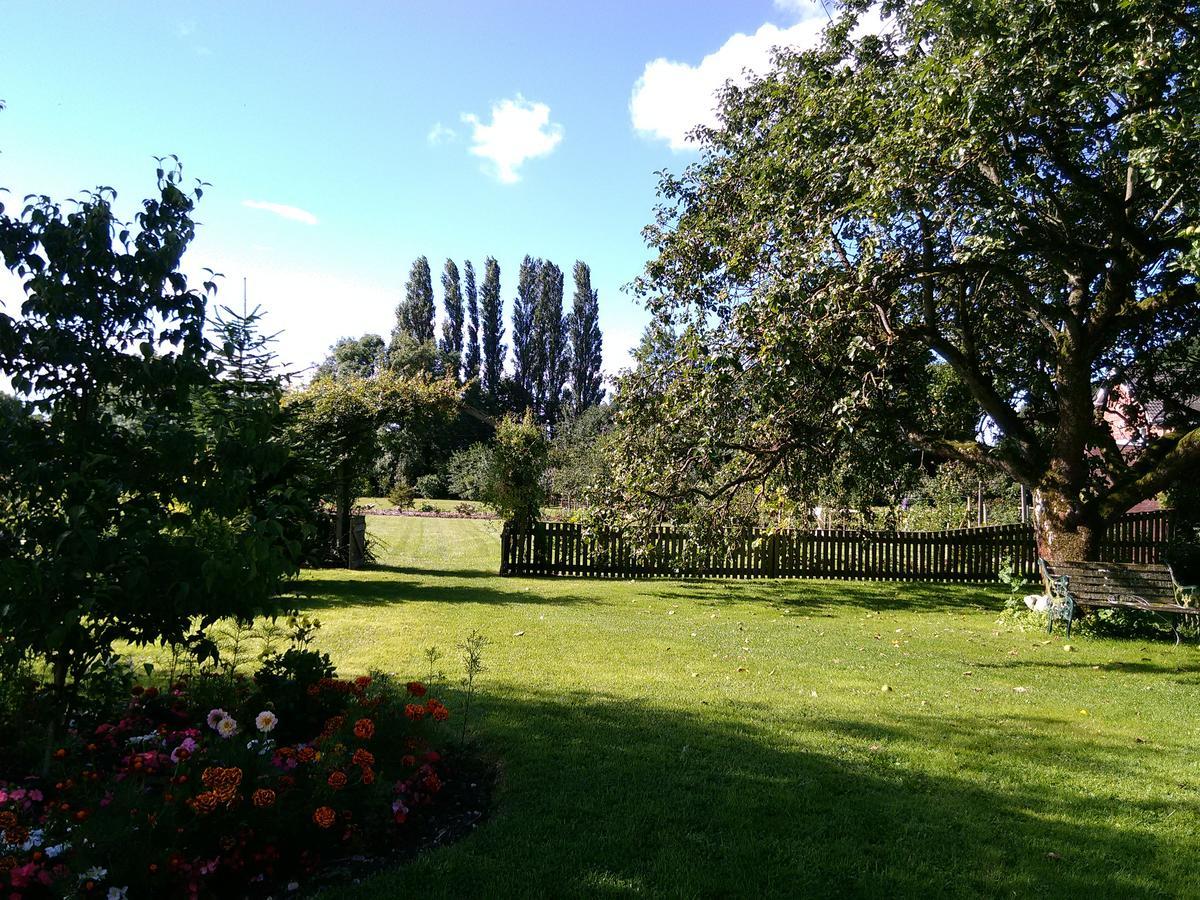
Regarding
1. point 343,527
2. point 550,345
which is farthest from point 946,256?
point 550,345

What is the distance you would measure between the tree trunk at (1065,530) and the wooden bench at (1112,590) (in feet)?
1.60

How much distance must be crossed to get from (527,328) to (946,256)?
197 ft

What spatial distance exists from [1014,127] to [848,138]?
79.4 inches

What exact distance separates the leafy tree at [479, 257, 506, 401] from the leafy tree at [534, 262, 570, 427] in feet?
10.8

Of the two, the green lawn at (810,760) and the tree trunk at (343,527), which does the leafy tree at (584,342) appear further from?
the green lawn at (810,760)

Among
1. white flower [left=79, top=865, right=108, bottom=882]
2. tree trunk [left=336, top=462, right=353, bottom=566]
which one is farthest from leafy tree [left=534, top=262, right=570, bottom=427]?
white flower [left=79, top=865, right=108, bottom=882]

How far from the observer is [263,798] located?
293cm

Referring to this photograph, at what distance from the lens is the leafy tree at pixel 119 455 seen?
127 inches

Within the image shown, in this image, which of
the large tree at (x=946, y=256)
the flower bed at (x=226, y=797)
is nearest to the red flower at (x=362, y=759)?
the flower bed at (x=226, y=797)

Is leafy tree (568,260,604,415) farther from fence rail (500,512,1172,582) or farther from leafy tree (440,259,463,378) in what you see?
fence rail (500,512,1172,582)

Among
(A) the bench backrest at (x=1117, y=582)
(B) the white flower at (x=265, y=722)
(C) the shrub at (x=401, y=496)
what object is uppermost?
(C) the shrub at (x=401, y=496)

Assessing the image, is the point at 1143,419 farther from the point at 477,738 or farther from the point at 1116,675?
the point at 477,738

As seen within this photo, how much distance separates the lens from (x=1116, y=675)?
7.46 metres

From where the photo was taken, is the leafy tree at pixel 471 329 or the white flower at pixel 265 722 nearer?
the white flower at pixel 265 722
